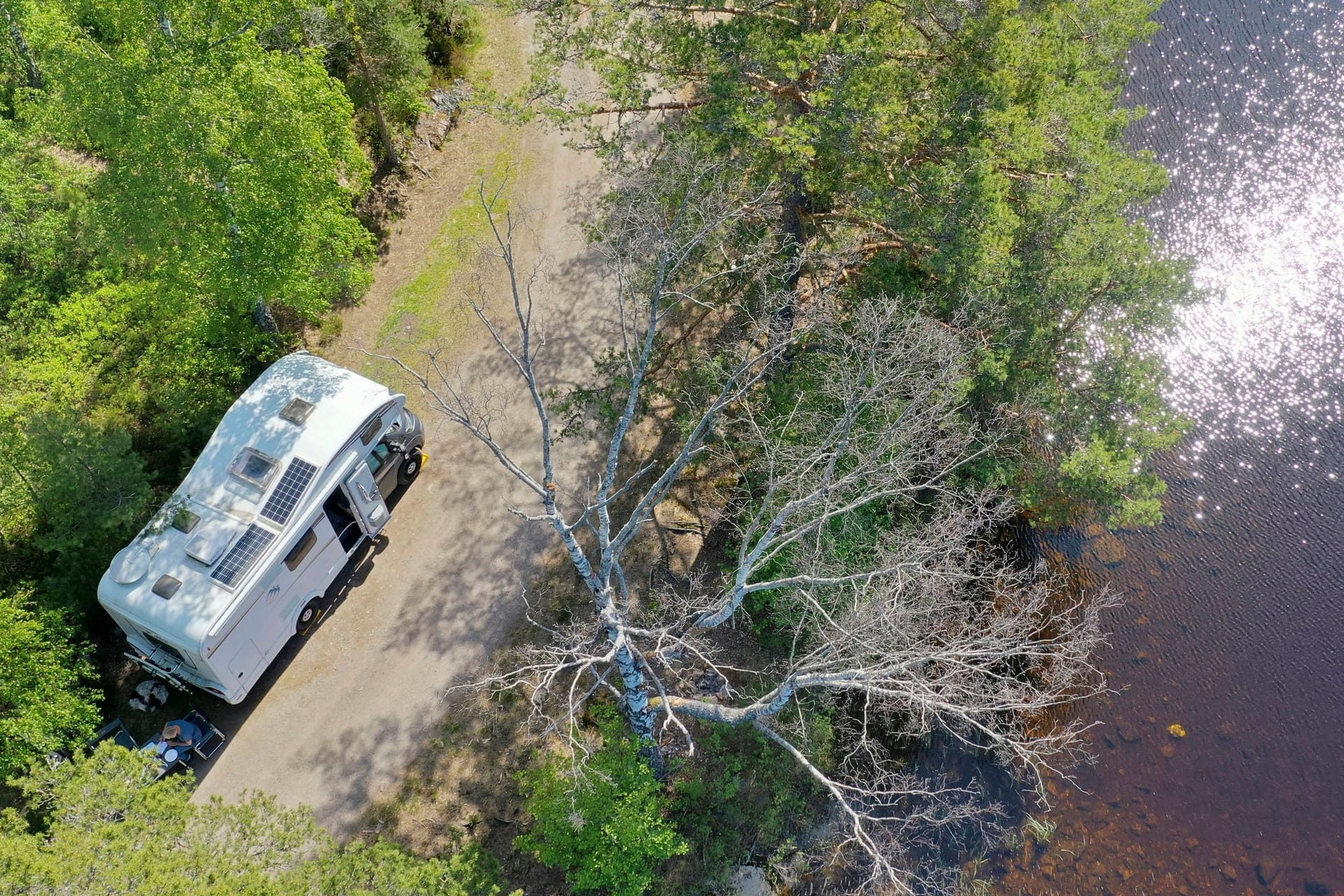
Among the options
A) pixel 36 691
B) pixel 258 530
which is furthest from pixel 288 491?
pixel 36 691

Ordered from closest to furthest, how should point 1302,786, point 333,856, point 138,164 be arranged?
1. point 333,856
2. point 138,164
3. point 1302,786

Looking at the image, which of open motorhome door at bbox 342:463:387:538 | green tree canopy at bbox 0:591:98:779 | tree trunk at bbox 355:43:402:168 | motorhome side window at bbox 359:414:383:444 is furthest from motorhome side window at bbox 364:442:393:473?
tree trunk at bbox 355:43:402:168

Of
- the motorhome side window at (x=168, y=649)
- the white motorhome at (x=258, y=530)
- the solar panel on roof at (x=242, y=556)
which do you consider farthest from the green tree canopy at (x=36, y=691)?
the solar panel on roof at (x=242, y=556)

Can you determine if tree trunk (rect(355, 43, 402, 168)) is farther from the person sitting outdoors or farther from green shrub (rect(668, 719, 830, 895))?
green shrub (rect(668, 719, 830, 895))

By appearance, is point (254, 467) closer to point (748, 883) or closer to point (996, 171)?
point (748, 883)

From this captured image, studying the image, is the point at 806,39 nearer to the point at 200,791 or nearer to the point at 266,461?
the point at 266,461

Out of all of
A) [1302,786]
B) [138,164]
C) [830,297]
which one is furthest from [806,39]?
[1302,786]

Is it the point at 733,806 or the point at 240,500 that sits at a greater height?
the point at 240,500
